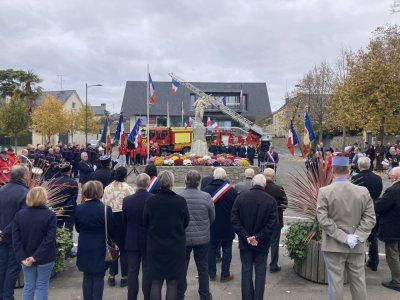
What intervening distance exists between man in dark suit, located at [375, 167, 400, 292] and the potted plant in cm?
94

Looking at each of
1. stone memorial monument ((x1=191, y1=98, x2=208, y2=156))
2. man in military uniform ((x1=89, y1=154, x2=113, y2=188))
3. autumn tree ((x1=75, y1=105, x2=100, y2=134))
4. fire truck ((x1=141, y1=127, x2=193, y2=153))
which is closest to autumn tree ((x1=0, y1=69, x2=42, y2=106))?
autumn tree ((x1=75, y1=105, x2=100, y2=134))

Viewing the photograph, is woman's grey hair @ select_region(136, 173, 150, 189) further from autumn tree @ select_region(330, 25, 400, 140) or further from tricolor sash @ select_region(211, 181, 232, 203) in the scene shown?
autumn tree @ select_region(330, 25, 400, 140)

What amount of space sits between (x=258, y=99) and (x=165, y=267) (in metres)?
60.6

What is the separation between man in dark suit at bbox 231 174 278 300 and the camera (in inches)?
203

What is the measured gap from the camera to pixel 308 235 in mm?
6266

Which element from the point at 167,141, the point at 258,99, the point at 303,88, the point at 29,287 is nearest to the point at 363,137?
the point at 303,88

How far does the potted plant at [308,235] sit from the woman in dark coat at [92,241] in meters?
2.99

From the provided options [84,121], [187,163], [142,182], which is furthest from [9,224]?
[84,121]

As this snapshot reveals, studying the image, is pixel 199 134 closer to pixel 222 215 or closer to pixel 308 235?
pixel 222 215

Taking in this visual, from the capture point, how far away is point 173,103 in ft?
201

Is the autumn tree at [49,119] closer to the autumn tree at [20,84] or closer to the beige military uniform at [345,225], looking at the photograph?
the autumn tree at [20,84]

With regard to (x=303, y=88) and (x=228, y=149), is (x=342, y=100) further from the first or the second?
(x=303, y=88)

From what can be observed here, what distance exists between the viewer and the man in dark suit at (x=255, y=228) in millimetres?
5148

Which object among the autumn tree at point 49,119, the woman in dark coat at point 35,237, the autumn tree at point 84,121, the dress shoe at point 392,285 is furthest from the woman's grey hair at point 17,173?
the autumn tree at point 84,121
